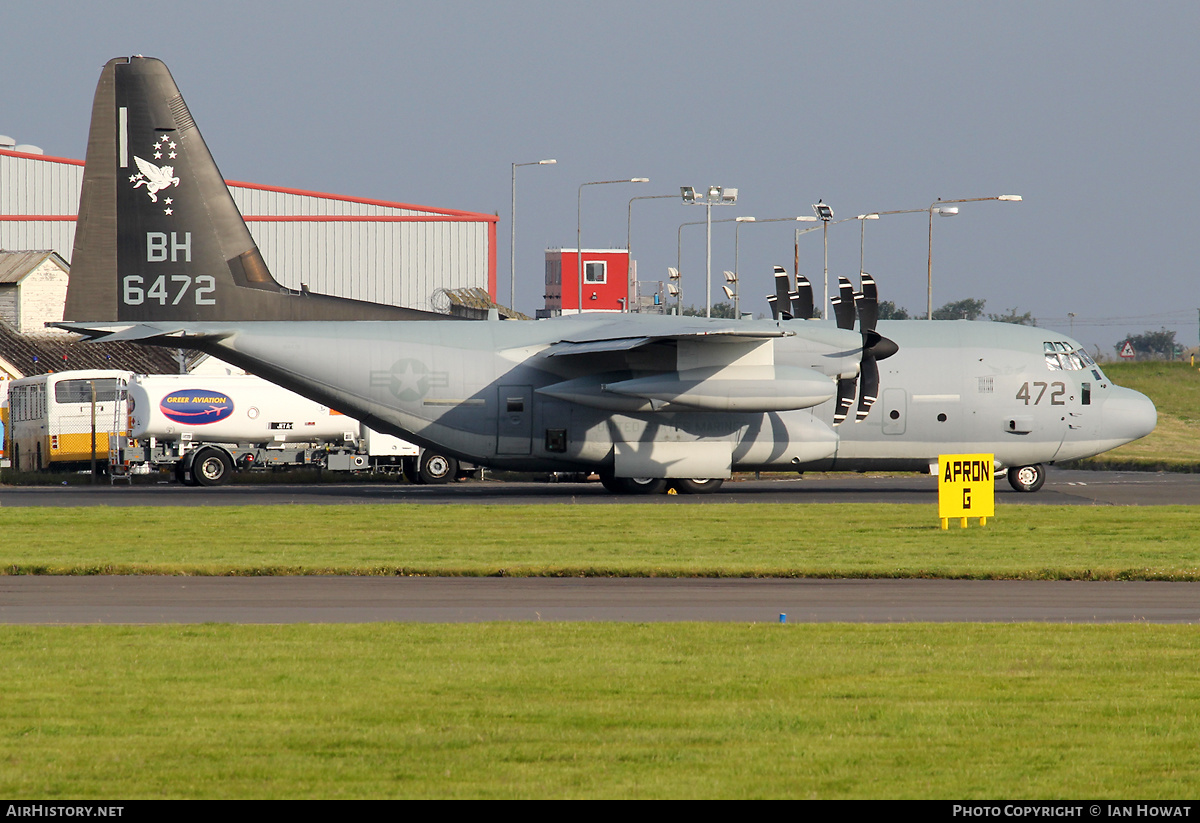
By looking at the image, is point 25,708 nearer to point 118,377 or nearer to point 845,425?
point 845,425

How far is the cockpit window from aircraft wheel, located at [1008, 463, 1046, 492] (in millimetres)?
2806

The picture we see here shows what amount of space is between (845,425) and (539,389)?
7985 millimetres

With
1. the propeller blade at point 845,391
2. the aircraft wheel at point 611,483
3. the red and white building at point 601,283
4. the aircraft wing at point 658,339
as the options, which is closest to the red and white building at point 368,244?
the red and white building at point 601,283

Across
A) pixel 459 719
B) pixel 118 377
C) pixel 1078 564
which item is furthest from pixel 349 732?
pixel 118 377

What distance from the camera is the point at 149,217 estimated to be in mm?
31500

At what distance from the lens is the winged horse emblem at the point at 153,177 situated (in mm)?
31406

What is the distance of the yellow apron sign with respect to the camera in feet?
79.5

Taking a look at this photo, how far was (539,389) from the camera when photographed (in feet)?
107

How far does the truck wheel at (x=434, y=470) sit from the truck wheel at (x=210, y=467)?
20.2 ft

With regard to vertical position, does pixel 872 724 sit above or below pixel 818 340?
below

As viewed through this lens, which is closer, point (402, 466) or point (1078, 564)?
point (1078, 564)

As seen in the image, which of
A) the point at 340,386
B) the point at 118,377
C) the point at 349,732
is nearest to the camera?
the point at 349,732

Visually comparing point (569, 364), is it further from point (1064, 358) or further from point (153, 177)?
point (1064, 358)

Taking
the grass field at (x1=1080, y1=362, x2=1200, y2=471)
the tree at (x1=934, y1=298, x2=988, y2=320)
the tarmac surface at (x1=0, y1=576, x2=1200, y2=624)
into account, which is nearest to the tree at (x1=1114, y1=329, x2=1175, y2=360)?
the tree at (x1=934, y1=298, x2=988, y2=320)
